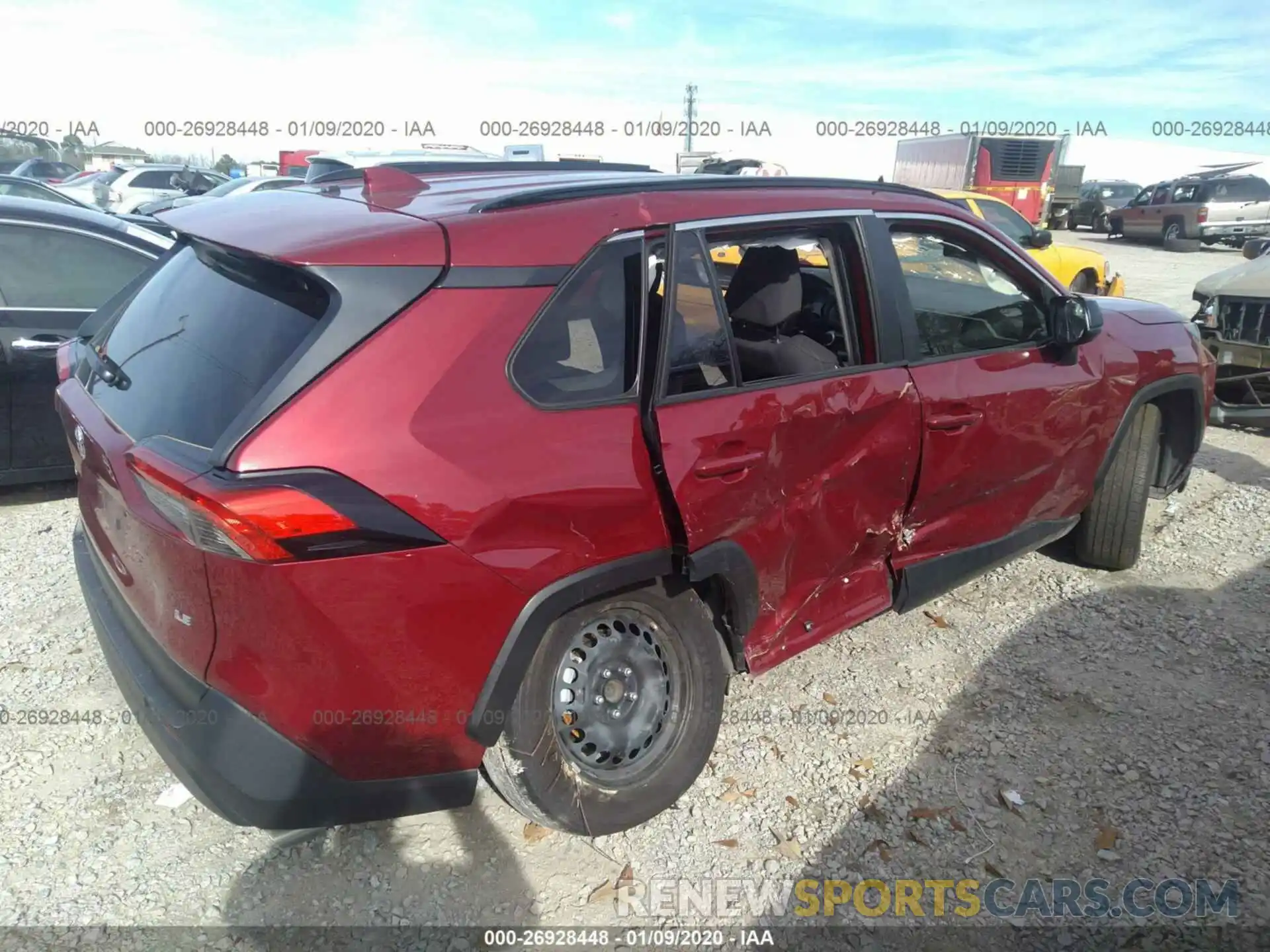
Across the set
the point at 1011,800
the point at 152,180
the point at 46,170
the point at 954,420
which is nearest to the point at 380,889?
the point at 1011,800

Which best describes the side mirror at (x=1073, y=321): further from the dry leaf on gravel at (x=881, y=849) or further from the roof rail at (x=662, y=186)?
the dry leaf on gravel at (x=881, y=849)

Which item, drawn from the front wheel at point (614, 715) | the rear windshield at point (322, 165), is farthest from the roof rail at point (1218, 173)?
the front wheel at point (614, 715)

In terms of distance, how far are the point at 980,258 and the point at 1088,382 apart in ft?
2.28

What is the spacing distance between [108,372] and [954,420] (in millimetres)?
2708

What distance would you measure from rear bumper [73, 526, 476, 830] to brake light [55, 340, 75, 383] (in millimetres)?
1061

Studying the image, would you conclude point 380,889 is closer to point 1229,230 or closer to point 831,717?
point 831,717

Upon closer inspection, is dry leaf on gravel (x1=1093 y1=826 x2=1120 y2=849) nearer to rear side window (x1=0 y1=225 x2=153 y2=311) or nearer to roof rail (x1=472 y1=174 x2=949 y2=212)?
roof rail (x1=472 y1=174 x2=949 y2=212)

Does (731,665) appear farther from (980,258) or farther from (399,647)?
(980,258)

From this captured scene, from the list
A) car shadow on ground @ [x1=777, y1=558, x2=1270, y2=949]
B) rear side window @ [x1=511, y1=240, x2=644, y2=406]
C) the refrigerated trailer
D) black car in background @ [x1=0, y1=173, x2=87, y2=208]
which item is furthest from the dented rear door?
the refrigerated trailer

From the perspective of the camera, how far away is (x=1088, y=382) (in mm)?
3613

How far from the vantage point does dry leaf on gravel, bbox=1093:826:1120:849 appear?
265 cm

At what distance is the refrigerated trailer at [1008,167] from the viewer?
77.8ft

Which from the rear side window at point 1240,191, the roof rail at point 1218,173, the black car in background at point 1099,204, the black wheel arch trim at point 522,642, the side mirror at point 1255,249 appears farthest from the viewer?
the black car in background at point 1099,204

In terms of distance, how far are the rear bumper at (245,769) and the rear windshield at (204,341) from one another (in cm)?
59
